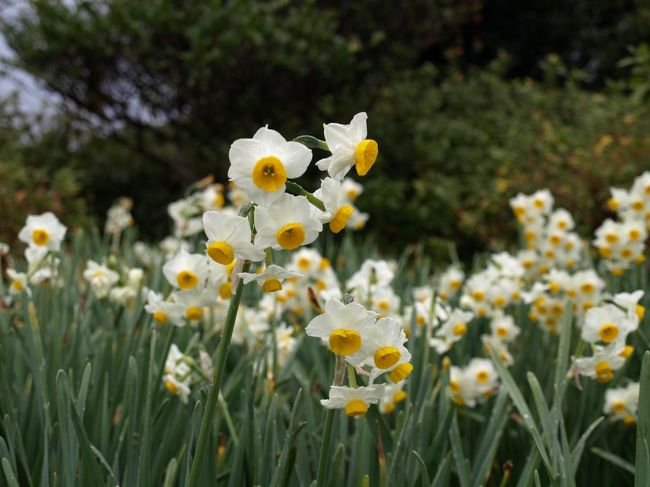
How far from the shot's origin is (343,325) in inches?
31.9

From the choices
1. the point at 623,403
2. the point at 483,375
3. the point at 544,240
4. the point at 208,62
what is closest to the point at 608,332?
the point at 623,403

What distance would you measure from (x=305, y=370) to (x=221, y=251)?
1.06 meters

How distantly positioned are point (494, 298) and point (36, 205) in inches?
139

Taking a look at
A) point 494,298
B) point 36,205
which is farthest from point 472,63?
point 494,298

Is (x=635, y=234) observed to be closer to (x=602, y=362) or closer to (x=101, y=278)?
(x=602, y=362)

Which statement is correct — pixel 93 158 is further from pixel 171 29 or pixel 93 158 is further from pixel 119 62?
pixel 171 29

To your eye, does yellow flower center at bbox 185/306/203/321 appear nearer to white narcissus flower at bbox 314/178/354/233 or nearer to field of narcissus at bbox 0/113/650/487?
field of narcissus at bbox 0/113/650/487

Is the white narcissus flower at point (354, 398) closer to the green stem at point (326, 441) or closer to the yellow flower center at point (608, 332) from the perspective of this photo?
the green stem at point (326, 441)

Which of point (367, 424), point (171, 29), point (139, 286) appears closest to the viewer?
point (367, 424)

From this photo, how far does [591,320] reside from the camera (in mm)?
1364

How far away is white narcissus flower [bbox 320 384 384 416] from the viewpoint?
2.73 ft

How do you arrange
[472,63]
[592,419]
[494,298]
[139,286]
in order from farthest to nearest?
1. [472,63]
2. [494,298]
3. [139,286]
4. [592,419]


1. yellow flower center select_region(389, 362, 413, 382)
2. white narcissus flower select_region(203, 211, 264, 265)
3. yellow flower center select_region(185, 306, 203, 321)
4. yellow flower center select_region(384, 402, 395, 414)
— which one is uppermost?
white narcissus flower select_region(203, 211, 264, 265)

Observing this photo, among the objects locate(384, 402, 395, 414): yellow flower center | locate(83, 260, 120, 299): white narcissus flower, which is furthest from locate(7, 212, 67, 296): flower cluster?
locate(384, 402, 395, 414): yellow flower center
